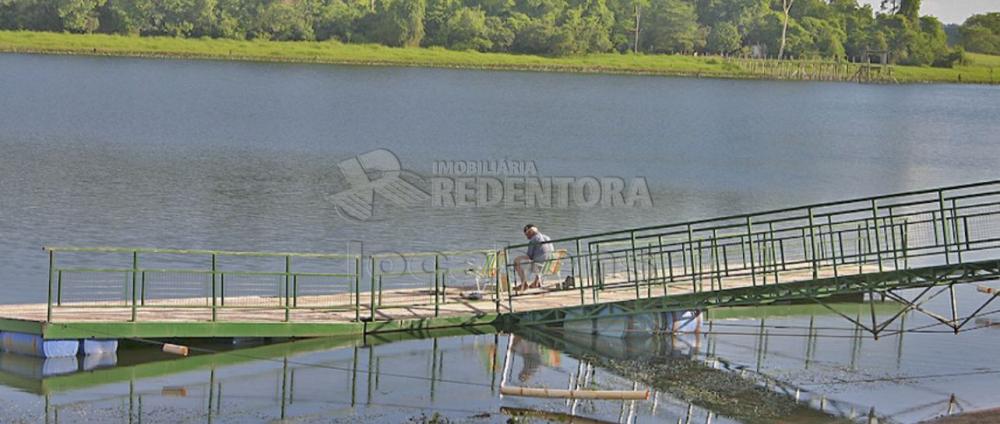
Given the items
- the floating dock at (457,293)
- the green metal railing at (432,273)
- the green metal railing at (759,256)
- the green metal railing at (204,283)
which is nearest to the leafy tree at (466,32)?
the green metal railing at (432,273)

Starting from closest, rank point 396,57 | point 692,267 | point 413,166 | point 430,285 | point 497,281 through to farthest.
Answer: point 692,267
point 497,281
point 430,285
point 413,166
point 396,57

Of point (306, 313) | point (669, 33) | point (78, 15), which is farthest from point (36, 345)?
point (669, 33)

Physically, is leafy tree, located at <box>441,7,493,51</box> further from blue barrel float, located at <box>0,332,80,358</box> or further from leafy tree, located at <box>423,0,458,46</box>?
blue barrel float, located at <box>0,332,80,358</box>

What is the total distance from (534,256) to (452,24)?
142558mm

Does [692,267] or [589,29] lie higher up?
[589,29]

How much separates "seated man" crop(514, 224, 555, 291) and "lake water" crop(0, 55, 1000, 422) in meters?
2.15

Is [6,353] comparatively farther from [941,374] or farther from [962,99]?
[962,99]

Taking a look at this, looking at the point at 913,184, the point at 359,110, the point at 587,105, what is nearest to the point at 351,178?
the point at 913,184

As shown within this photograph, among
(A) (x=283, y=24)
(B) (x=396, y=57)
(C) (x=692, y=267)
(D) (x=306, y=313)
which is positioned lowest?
(B) (x=396, y=57)

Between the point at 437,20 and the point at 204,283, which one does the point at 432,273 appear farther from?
the point at 437,20

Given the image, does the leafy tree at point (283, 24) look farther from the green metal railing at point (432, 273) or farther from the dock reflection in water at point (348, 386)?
the dock reflection in water at point (348, 386)

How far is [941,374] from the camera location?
25000mm

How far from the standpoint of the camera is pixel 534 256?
92.1 ft

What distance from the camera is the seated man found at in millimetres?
27797
